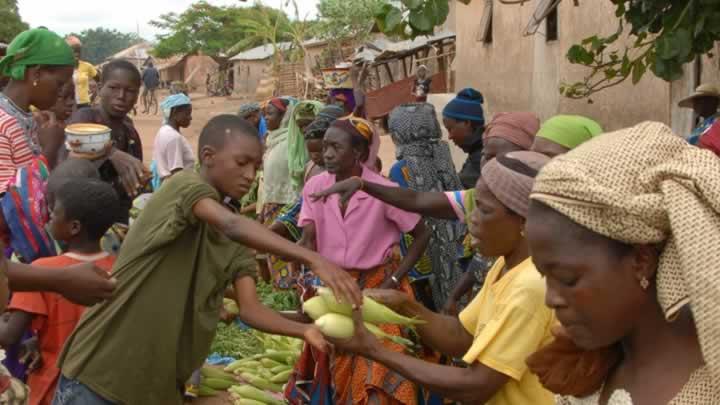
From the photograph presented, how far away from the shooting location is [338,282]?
291 centimetres

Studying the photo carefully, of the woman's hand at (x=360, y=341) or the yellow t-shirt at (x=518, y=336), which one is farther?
the woman's hand at (x=360, y=341)

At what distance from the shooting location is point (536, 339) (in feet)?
8.59

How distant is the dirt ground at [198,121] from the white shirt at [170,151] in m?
8.19

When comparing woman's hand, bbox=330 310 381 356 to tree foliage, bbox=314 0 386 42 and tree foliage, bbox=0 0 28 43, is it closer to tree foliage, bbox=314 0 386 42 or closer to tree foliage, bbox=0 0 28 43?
tree foliage, bbox=314 0 386 42

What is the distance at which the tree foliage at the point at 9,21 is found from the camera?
39.7 metres

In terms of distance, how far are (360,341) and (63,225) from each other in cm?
152

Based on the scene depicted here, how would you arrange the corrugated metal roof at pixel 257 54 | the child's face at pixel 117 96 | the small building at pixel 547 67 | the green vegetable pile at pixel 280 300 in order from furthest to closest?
1. the corrugated metal roof at pixel 257 54
2. the small building at pixel 547 67
3. the green vegetable pile at pixel 280 300
4. the child's face at pixel 117 96

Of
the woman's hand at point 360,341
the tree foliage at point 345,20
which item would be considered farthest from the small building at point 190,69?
the woman's hand at point 360,341

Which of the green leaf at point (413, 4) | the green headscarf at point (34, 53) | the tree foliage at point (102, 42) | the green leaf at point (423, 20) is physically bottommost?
the tree foliage at point (102, 42)

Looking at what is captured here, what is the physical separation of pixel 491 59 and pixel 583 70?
16.2ft

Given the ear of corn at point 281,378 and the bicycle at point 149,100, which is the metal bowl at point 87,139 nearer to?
the ear of corn at point 281,378

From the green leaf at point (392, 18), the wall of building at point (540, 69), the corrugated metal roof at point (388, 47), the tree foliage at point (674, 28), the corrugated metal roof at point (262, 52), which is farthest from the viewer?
the corrugated metal roof at point (262, 52)

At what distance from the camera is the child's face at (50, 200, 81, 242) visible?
3.72 meters

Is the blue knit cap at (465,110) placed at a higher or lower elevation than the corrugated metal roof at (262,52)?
higher
